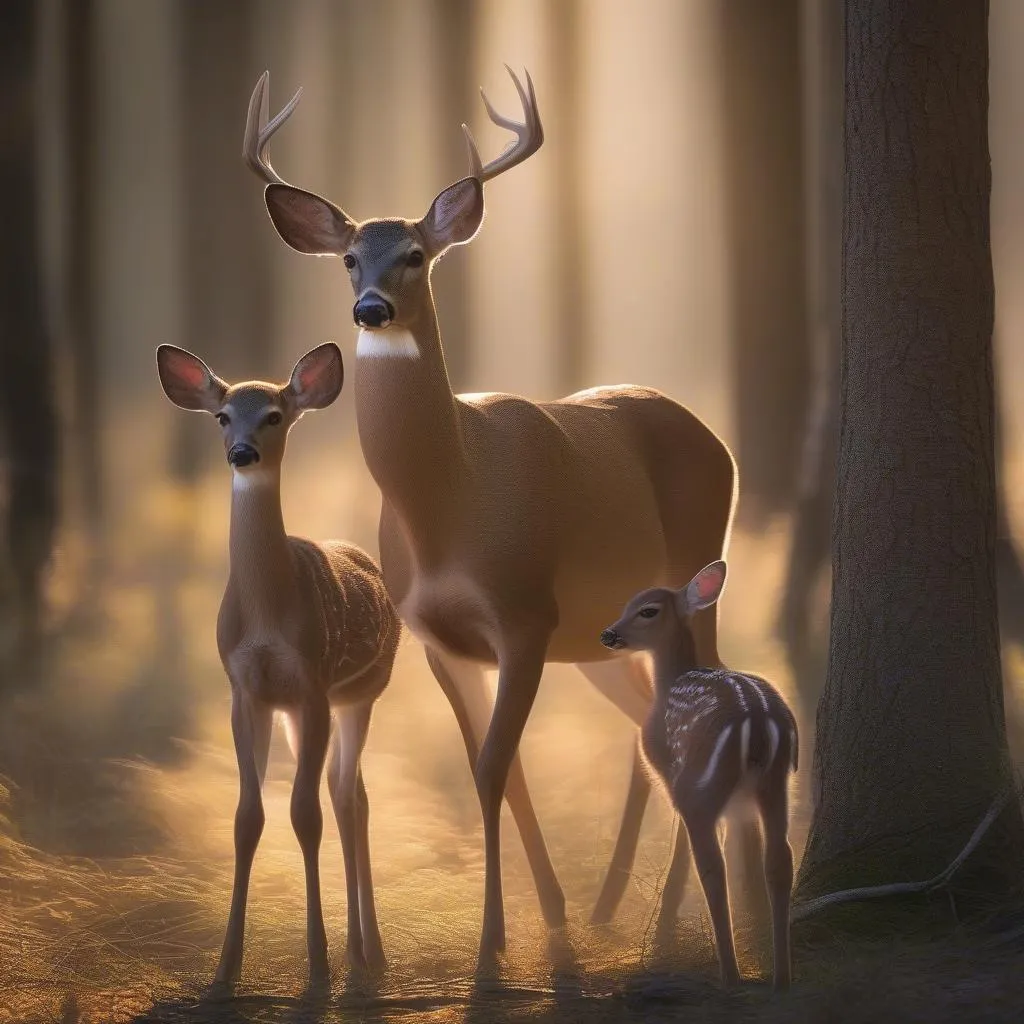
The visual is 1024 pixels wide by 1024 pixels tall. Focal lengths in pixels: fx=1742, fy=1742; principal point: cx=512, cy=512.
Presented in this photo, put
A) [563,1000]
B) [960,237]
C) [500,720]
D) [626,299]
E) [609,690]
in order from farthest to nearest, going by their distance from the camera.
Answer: [626,299], [609,690], [960,237], [500,720], [563,1000]

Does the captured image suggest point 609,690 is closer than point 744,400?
Yes

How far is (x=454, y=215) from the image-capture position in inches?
216

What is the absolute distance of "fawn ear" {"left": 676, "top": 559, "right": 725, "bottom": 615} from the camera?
207 inches

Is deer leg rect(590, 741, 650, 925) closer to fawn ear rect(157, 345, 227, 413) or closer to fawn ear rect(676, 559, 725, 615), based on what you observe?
fawn ear rect(676, 559, 725, 615)

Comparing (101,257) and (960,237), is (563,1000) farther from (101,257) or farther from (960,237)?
(101,257)

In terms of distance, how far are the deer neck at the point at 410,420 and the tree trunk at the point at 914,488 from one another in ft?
4.68

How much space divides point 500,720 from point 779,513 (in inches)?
163

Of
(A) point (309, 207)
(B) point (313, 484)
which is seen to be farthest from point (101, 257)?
(A) point (309, 207)

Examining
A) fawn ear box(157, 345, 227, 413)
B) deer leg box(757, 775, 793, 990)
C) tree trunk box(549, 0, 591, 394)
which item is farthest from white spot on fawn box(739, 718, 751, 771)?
tree trunk box(549, 0, 591, 394)

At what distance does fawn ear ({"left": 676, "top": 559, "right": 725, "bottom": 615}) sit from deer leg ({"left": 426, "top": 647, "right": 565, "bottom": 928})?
96 centimetres

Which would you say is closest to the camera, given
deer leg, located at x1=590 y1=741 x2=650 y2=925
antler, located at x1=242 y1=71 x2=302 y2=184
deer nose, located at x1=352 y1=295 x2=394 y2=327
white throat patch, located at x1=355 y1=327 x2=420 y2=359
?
deer nose, located at x1=352 y1=295 x2=394 y2=327

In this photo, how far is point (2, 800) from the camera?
25.3ft

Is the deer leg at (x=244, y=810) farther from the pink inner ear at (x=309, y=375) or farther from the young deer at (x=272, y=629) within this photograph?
the pink inner ear at (x=309, y=375)

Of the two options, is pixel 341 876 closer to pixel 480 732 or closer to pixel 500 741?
pixel 480 732
